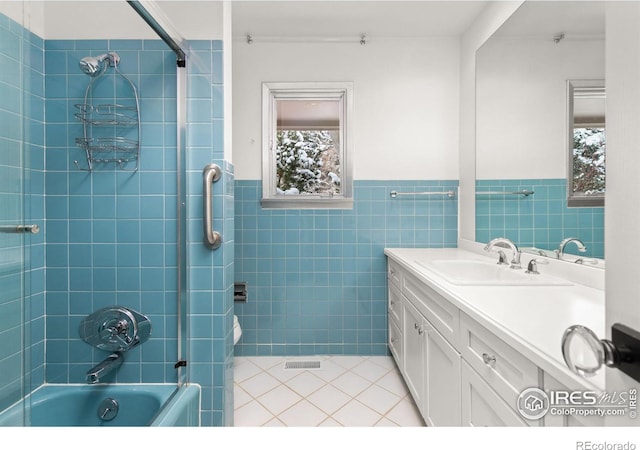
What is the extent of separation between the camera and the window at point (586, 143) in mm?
1125

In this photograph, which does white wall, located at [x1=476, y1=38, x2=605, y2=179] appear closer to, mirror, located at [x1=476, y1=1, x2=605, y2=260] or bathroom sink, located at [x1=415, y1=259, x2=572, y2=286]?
mirror, located at [x1=476, y1=1, x2=605, y2=260]

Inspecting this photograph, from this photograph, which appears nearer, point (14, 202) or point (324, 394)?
point (14, 202)

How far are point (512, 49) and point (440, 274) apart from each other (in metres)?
1.43

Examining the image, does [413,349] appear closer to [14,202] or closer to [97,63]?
[14,202]

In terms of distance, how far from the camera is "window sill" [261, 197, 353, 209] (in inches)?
91.4

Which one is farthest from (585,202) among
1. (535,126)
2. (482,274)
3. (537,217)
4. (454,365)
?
(454,365)

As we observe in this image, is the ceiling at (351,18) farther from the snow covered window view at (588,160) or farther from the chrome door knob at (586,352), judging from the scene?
the chrome door knob at (586,352)

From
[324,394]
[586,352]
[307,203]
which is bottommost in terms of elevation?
[324,394]

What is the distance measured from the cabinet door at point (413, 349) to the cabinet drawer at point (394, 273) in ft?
0.60

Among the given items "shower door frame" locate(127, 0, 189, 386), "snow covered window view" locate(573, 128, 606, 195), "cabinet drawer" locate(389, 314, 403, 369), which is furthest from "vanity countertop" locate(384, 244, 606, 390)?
"shower door frame" locate(127, 0, 189, 386)

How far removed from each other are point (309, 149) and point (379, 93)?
0.70m

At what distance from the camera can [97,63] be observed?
51.8 inches

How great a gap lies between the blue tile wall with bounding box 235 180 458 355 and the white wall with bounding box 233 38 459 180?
8.4 inches
